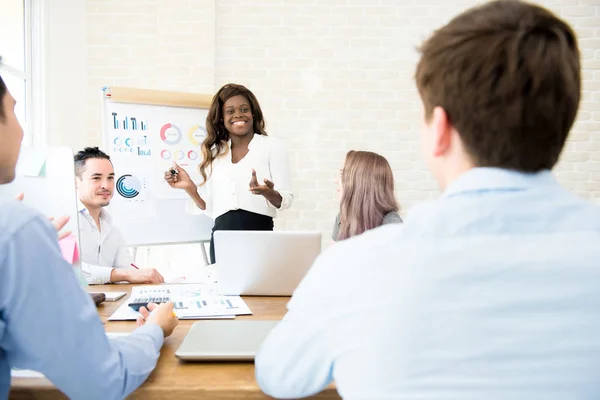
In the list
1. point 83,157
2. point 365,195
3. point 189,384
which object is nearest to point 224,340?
point 189,384

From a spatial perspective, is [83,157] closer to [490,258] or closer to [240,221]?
[240,221]

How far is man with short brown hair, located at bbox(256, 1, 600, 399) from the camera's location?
2.08ft

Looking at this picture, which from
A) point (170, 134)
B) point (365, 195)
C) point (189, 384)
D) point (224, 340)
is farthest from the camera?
point (170, 134)

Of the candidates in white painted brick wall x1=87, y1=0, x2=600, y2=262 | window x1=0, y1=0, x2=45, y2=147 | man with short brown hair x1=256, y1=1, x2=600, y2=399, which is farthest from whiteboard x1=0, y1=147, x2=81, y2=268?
white painted brick wall x1=87, y1=0, x2=600, y2=262

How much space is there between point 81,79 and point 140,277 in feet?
7.01

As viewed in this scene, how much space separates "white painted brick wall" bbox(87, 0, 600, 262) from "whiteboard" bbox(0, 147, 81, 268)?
8.21 ft

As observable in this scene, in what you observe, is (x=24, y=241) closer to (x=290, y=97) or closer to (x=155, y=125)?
(x=155, y=125)

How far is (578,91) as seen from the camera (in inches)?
26.8

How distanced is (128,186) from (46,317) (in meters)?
2.51

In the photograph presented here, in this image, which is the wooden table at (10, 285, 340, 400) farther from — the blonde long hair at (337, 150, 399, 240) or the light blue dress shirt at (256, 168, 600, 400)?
the blonde long hair at (337, 150, 399, 240)

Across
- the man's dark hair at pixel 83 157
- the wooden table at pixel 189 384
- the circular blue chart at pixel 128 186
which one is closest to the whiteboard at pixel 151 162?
the circular blue chart at pixel 128 186

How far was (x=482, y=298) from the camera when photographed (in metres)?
0.63

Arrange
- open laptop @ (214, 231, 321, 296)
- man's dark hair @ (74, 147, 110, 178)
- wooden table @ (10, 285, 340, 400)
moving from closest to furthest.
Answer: wooden table @ (10, 285, 340, 400) → open laptop @ (214, 231, 321, 296) → man's dark hair @ (74, 147, 110, 178)

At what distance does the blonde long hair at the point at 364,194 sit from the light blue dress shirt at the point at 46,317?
1.65m
